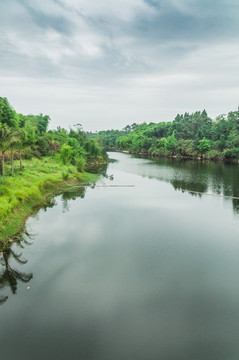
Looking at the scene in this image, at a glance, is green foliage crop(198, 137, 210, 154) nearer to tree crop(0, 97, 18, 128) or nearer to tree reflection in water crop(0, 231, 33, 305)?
tree crop(0, 97, 18, 128)

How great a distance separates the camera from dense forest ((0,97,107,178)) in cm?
3288

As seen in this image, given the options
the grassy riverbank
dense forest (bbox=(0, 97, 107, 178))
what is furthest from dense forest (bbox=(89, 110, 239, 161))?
the grassy riverbank

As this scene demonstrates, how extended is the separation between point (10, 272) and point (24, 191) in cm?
1439

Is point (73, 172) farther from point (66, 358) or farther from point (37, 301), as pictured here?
point (66, 358)

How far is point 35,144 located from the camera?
61.9 m

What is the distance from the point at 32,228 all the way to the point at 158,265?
13.1 m

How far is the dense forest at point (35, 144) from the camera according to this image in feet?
108

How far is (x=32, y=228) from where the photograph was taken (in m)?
23.9

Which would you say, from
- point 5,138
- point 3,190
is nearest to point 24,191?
point 3,190

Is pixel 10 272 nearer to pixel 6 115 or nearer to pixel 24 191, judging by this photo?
pixel 24 191

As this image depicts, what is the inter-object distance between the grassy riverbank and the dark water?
1.50 metres

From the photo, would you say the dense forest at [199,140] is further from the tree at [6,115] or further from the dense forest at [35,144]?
the tree at [6,115]

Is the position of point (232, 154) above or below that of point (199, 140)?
below

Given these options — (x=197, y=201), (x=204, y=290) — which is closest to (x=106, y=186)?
(x=197, y=201)
